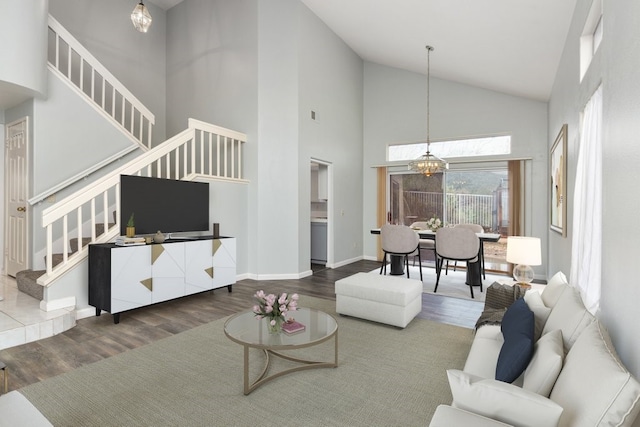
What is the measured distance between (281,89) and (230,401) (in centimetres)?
486

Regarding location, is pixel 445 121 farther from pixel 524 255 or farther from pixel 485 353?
pixel 485 353

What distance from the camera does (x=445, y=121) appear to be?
7.01 metres

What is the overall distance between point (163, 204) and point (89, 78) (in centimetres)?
349

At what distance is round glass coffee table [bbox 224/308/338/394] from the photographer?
2.27 m

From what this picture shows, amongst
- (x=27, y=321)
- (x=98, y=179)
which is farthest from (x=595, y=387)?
(x=98, y=179)

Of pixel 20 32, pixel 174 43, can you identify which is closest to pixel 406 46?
pixel 174 43

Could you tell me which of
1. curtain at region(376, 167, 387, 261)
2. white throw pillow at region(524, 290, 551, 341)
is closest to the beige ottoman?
white throw pillow at region(524, 290, 551, 341)

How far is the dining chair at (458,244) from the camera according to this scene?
4984 mm

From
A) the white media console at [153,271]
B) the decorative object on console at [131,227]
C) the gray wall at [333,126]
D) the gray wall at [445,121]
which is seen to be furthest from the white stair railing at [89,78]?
the gray wall at [445,121]

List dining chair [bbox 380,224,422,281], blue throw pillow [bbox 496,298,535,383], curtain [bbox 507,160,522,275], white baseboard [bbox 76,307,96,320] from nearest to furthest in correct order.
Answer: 1. blue throw pillow [bbox 496,298,535,383]
2. white baseboard [bbox 76,307,96,320]
3. dining chair [bbox 380,224,422,281]
4. curtain [bbox 507,160,522,275]

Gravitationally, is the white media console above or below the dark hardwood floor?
above

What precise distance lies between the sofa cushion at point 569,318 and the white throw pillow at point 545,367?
80mm

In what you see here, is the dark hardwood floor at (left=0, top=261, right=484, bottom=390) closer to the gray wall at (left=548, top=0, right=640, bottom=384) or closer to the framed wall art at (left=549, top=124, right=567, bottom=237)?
the framed wall art at (left=549, top=124, right=567, bottom=237)

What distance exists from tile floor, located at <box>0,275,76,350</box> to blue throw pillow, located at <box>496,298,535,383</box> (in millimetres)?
3731
